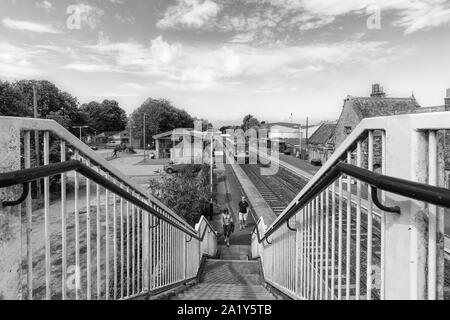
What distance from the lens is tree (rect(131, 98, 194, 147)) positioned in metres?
55.2

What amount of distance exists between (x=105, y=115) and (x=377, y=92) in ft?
214

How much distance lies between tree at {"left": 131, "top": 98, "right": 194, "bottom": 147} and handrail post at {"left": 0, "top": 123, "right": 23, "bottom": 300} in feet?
179

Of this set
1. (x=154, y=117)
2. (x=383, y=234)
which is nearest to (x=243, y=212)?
(x=383, y=234)

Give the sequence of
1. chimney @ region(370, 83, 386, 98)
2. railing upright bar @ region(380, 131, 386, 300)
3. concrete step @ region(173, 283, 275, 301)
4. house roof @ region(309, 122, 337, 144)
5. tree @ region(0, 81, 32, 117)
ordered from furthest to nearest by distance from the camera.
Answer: house roof @ region(309, 122, 337, 144) < chimney @ region(370, 83, 386, 98) < tree @ region(0, 81, 32, 117) < concrete step @ region(173, 283, 275, 301) < railing upright bar @ region(380, 131, 386, 300)

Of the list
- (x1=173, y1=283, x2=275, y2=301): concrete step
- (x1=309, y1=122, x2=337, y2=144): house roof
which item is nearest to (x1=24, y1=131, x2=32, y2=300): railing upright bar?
(x1=173, y1=283, x2=275, y2=301): concrete step

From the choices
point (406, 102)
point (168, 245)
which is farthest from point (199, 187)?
point (406, 102)

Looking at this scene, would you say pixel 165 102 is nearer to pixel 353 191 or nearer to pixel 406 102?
pixel 406 102

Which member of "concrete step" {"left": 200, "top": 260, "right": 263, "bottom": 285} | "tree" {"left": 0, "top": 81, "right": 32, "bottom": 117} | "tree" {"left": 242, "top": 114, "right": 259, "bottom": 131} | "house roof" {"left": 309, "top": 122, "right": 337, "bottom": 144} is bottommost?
"concrete step" {"left": 200, "top": 260, "right": 263, "bottom": 285}

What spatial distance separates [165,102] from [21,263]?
200ft

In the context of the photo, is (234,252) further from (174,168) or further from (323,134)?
(323,134)

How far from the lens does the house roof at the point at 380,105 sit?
30.1 meters

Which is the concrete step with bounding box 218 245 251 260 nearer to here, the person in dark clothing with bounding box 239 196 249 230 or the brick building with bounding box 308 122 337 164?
the person in dark clothing with bounding box 239 196 249 230

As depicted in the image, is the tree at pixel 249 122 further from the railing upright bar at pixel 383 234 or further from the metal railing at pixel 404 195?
the railing upright bar at pixel 383 234

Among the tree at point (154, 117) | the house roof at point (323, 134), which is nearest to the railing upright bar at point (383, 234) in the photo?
the house roof at point (323, 134)
